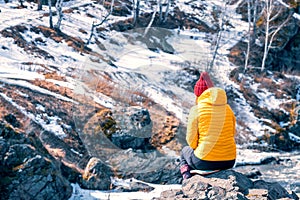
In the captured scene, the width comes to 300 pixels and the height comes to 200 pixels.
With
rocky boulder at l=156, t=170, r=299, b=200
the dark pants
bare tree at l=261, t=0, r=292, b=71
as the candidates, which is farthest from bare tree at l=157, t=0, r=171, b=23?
rocky boulder at l=156, t=170, r=299, b=200

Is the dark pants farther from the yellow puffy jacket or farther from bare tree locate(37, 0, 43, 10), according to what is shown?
bare tree locate(37, 0, 43, 10)

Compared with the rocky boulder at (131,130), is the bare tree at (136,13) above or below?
below

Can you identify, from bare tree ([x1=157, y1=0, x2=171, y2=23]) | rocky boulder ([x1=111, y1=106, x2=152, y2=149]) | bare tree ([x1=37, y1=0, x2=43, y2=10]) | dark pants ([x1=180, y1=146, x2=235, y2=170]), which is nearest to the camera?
dark pants ([x1=180, y1=146, x2=235, y2=170])

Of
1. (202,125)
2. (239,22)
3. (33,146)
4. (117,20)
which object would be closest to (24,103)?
(33,146)

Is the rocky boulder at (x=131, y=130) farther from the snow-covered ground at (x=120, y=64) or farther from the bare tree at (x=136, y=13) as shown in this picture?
the bare tree at (x=136, y=13)

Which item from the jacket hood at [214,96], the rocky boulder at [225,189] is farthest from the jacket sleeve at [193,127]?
the rocky boulder at [225,189]

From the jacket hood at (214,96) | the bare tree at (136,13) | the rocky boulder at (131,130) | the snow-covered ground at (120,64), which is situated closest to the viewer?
the jacket hood at (214,96)

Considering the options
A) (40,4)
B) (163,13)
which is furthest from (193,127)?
Result: (163,13)

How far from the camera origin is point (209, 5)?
42.9 m

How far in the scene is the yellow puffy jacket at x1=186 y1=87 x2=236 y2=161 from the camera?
21.3ft

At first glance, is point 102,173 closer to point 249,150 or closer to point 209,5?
point 249,150

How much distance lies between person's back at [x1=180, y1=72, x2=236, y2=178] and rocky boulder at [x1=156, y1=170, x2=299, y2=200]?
0.23m

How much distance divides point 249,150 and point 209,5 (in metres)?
23.1

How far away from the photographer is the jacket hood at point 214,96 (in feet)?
21.2
